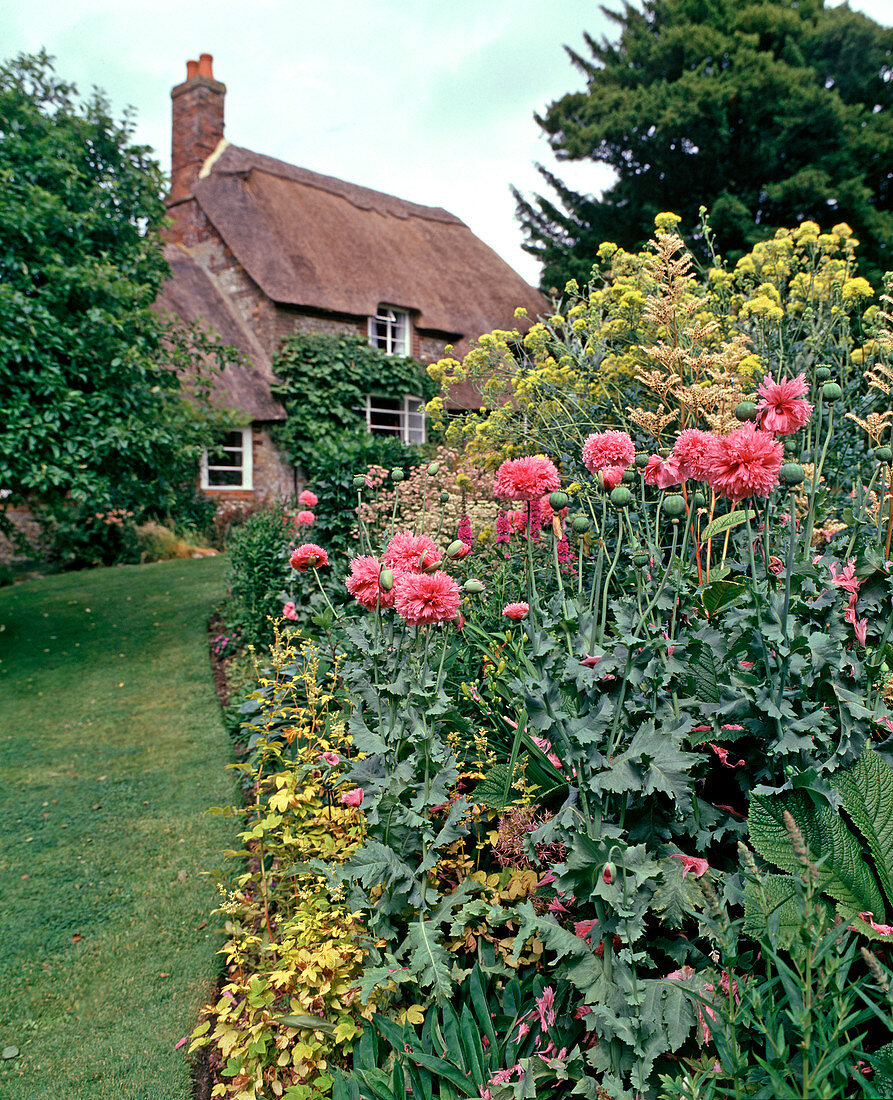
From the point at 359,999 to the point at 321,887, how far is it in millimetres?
468

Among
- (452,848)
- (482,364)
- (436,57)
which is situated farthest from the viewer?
(436,57)

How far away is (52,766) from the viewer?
441 cm

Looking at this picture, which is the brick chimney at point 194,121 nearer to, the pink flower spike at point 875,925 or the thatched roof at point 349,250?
the thatched roof at point 349,250

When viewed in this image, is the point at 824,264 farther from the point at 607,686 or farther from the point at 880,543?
the point at 607,686

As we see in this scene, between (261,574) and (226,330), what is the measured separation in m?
8.50

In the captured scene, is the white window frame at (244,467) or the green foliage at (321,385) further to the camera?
the green foliage at (321,385)

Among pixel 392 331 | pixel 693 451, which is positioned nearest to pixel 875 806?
pixel 693 451

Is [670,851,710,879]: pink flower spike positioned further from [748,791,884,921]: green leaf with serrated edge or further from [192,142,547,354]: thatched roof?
[192,142,547,354]: thatched roof

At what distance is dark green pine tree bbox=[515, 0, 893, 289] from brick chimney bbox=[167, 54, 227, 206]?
7.66m

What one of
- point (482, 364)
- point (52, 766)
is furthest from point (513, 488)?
point (52, 766)

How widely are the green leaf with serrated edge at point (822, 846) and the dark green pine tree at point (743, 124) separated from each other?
13.1 metres

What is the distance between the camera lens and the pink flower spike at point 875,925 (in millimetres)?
1465

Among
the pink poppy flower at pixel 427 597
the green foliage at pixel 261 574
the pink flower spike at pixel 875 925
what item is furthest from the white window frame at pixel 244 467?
the pink flower spike at pixel 875 925

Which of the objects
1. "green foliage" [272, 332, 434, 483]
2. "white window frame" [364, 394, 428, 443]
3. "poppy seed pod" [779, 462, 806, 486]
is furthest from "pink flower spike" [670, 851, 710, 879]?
"white window frame" [364, 394, 428, 443]
